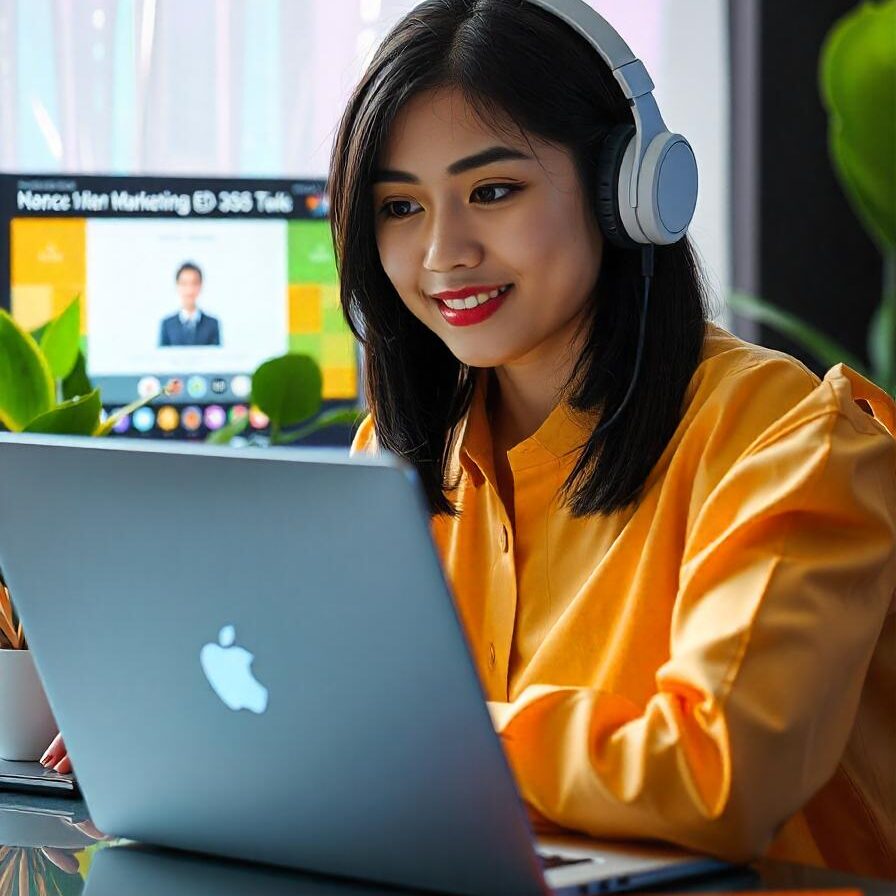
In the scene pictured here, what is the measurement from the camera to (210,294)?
193 cm

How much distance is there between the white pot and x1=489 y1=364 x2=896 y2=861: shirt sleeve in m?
0.47

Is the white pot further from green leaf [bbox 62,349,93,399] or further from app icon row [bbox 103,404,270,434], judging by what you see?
app icon row [bbox 103,404,270,434]

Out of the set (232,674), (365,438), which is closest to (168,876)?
(232,674)

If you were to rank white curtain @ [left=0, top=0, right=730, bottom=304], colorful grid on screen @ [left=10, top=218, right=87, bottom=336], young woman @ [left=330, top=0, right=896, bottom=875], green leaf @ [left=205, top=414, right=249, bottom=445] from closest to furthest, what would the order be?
young woman @ [left=330, top=0, right=896, bottom=875], green leaf @ [left=205, top=414, right=249, bottom=445], colorful grid on screen @ [left=10, top=218, right=87, bottom=336], white curtain @ [left=0, top=0, right=730, bottom=304]

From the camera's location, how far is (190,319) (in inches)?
75.6

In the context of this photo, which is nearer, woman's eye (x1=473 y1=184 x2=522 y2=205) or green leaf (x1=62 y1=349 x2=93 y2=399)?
woman's eye (x1=473 y1=184 x2=522 y2=205)

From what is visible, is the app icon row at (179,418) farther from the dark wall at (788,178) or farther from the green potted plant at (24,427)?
the dark wall at (788,178)

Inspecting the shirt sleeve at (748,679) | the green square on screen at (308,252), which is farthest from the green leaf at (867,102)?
the shirt sleeve at (748,679)

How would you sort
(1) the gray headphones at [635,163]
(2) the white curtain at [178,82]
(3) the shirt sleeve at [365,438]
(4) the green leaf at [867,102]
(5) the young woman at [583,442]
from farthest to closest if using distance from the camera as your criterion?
(2) the white curtain at [178,82], (4) the green leaf at [867,102], (3) the shirt sleeve at [365,438], (1) the gray headphones at [635,163], (5) the young woman at [583,442]

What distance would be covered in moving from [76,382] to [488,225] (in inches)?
17.4

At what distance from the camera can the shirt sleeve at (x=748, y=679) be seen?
0.81 m

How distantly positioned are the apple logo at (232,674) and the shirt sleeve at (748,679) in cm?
18

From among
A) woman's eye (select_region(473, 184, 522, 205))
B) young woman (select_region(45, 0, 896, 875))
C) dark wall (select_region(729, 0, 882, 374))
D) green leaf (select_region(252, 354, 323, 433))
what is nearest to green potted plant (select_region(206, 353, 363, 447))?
green leaf (select_region(252, 354, 323, 433))

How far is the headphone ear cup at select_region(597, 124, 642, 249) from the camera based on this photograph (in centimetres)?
114
